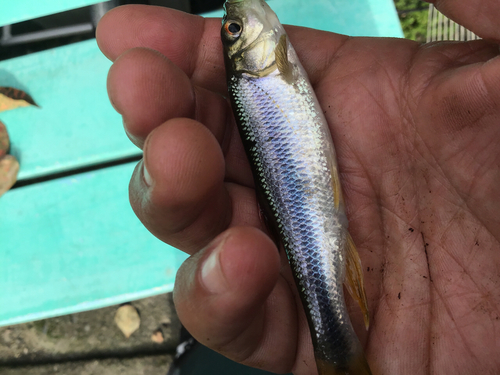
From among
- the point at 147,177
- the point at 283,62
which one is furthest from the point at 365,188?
the point at 147,177

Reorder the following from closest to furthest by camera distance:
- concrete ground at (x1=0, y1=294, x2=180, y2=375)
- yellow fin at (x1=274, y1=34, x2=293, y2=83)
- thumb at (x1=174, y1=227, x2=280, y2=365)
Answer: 1. thumb at (x1=174, y1=227, x2=280, y2=365)
2. yellow fin at (x1=274, y1=34, x2=293, y2=83)
3. concrete ground at (x1=0, y1=294, x2=180, y2=375)

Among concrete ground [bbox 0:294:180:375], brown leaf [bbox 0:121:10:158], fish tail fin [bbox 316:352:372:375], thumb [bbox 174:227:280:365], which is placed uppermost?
thumb [bbox 174:227:280:365]

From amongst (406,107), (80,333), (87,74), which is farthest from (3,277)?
(406,107)

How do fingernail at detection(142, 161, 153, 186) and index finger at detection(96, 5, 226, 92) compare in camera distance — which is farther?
index finger at detection(96, 5, 226, 92)

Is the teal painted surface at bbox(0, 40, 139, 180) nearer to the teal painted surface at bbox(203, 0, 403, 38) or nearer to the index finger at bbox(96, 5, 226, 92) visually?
the index finger at bbox(96, 5, 226, 92)

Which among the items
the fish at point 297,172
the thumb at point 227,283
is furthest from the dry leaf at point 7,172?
the thumb at point 227,283

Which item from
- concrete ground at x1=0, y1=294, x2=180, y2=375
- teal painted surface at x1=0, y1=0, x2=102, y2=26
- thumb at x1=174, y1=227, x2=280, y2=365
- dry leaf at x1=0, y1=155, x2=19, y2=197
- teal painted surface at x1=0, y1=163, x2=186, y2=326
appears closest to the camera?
thumb at x1=174, y1=227, x2=280, y2=365

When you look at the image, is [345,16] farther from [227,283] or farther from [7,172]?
[7,172]

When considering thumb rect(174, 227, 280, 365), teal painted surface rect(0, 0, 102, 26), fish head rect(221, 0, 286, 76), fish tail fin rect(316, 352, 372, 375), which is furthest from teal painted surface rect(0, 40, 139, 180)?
fish tail fin rect(316, 352, 372, 375)

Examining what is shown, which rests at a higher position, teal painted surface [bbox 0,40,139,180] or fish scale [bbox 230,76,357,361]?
fish scale [bbox 230,76,357,361]
